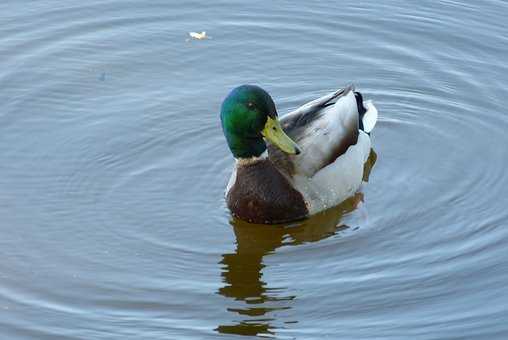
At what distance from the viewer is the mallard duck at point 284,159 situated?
9258 mm

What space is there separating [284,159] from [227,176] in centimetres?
60

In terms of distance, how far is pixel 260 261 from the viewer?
8844 millimetres

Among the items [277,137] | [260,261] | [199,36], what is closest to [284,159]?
[277,137]

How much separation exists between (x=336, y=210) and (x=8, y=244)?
8.18ft

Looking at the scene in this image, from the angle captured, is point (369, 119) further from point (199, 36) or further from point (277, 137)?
point (199, 36)

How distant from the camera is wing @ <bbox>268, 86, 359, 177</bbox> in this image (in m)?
9.59

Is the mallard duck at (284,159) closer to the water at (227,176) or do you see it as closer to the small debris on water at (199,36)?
the water at (227,176)

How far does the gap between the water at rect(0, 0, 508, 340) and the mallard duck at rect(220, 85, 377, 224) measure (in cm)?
15

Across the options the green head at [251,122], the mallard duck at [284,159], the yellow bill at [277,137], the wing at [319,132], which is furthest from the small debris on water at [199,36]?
the yellow bill at [277,137]

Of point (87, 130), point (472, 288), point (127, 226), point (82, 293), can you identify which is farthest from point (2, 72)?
point (472, 288)

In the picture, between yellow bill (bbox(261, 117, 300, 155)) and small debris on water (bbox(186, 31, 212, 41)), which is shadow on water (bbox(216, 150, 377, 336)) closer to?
yellow bill (bbox(261, 117, 300, 155))

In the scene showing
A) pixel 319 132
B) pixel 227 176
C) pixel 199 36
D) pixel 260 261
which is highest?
pixel 199 36

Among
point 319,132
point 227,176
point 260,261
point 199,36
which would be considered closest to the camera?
point 260,261

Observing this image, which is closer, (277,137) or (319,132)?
Result: (277,137)
